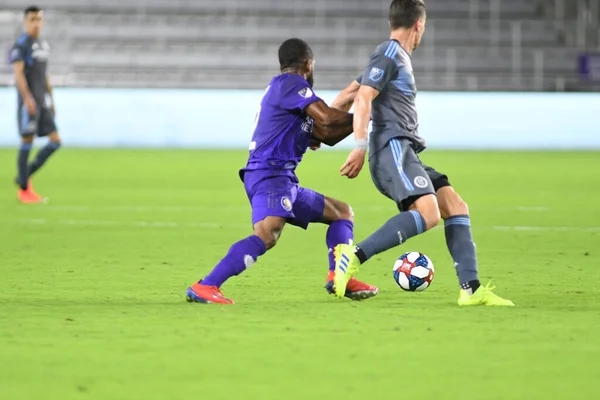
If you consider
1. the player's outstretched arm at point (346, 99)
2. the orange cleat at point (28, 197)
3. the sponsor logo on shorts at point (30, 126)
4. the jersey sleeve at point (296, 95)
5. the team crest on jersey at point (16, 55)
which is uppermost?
the jersey sleeve at point (296, 95)

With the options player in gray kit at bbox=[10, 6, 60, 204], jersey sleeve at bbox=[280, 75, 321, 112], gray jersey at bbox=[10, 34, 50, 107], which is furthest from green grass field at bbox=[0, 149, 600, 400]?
gray jersey at bbox=[10, 34, 50, 107]

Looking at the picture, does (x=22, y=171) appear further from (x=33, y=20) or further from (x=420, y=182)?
(x=420, y=182)

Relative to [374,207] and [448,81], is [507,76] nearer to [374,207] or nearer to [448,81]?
[448,81]

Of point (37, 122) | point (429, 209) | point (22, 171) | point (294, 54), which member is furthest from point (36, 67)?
point (429, 209)

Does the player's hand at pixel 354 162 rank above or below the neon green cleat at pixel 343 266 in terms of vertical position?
above

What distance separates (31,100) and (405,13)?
328 inches

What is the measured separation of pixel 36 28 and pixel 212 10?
15099mm

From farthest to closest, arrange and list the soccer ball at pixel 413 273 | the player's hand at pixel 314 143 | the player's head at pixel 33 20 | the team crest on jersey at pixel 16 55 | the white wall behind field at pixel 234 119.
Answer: the white wall behind field at pixel 234 119 → the team crest on jersey at pixel 16 55 → the player's head at pixel 33 20 → the soccer ball at pixel 413 273 → the player's hand at pixel 314 143

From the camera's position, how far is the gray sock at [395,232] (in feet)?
20.9

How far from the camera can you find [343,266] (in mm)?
6473

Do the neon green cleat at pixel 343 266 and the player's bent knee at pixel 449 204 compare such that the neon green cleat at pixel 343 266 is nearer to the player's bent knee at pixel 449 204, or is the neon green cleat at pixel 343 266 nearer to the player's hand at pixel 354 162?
the player's hand at pixel 354 162

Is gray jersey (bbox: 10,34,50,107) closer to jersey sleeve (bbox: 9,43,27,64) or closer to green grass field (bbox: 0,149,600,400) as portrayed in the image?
jersey sleeve (bbox: 9,43,27,64)

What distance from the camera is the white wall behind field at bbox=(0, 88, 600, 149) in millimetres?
24000

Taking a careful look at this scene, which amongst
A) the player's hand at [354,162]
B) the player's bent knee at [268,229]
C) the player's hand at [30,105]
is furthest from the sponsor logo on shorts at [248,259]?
Answer: the player's hand at [30,105]
